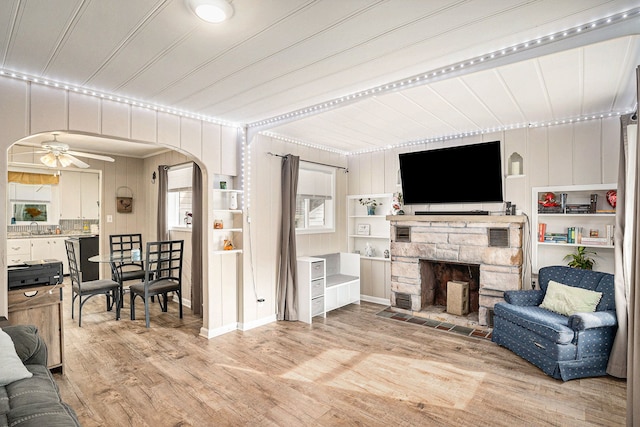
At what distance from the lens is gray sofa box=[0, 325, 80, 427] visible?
5.46 feet

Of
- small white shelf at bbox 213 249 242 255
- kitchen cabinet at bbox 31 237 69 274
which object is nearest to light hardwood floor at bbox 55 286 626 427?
small white shelf at bbox 213 249 242 255

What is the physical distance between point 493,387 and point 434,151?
2.89 m

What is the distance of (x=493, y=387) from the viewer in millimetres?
2916

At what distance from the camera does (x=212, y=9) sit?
1.86 meters

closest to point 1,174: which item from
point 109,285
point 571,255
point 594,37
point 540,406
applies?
point 109,285

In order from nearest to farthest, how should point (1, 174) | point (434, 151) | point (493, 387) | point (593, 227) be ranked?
1. point (1, 174)
2. point (493, 387)
3. point (593, 227)
4. point (434, 151)

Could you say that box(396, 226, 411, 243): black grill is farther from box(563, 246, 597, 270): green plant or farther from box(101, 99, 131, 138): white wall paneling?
box(101, 99, 131, 138): white wall paneling

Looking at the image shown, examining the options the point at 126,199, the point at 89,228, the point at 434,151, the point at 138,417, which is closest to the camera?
the point at 138,417

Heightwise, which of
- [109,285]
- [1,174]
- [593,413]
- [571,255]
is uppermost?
[1,174]

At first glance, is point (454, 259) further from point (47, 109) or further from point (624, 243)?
point (47, 109)

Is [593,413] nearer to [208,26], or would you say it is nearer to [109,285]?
[208,26]

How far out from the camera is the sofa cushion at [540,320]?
3.05 m

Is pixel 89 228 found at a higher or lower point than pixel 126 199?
lower

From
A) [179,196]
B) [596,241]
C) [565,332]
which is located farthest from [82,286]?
[596,241]
